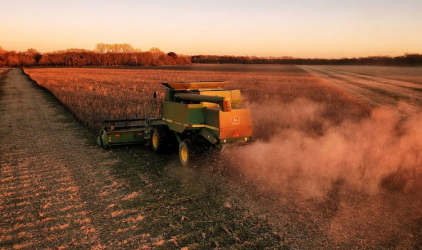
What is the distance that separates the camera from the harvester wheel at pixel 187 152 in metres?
7.57

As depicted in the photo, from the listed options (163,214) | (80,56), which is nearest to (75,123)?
(163,214)

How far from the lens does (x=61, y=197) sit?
6.00 metres

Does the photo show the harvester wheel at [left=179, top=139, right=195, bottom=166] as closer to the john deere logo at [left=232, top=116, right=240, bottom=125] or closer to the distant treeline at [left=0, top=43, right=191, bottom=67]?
the john deere logo at [left=232, top=116, right=240, bottom=125]

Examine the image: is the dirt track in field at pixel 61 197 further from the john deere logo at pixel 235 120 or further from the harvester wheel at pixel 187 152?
the john deere logo at pixel 235 120

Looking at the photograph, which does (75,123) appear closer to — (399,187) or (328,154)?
(328,154)

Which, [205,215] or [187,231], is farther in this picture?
[205,215]

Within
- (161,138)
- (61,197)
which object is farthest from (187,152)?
(61,197)

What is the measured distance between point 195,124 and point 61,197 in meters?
3.22

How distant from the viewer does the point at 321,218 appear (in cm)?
518

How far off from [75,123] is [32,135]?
2448 mm

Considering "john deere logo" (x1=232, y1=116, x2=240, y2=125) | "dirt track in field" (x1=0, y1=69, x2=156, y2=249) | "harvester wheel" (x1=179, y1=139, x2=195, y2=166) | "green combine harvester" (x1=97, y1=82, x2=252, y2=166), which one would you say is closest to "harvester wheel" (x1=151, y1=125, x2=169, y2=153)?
"green combine harvester" (x1=97, y1=82, x2=252, y2=166)

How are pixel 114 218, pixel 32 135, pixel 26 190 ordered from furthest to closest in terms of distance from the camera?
pixel 32 135
pixel 26 190
pixel 114 218

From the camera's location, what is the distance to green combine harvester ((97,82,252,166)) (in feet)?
23.1

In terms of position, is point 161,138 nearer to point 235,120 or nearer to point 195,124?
point 195,124
